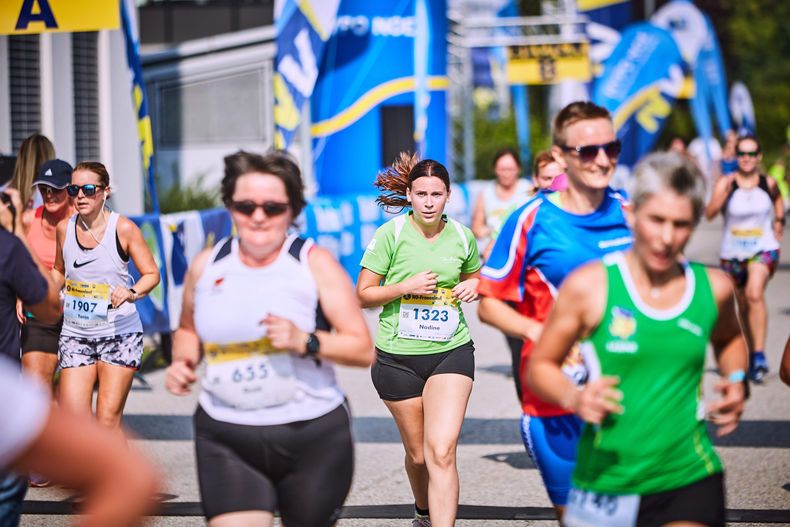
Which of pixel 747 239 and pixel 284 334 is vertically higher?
pixel 284 334

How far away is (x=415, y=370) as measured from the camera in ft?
16.8

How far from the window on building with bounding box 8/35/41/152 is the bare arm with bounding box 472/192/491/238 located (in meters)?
6.86

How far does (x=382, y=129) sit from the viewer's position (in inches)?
790

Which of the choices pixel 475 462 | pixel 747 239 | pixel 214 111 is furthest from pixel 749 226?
pixel 214 111

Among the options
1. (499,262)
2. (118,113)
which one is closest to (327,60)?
(118,113)

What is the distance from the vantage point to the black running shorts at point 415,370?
5090 millimetres

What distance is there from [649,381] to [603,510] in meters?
0.41

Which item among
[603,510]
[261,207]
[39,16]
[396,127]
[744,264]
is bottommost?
[603,510]

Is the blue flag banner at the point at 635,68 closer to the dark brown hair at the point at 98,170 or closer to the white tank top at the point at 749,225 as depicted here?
the white tank top at the point at 749,225

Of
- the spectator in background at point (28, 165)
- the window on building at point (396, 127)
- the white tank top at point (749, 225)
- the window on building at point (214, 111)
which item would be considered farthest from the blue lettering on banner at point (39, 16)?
the window on building at point (396, 127)

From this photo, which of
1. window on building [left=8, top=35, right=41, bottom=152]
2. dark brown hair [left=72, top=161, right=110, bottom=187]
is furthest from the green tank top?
window on building [left=8, top=35, right=41, bottom=152]

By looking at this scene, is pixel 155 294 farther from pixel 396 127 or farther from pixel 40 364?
pixel 396 127

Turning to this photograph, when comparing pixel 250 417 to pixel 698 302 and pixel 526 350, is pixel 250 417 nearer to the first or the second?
pixel 526 350

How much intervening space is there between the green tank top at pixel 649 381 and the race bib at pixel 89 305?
334cm
